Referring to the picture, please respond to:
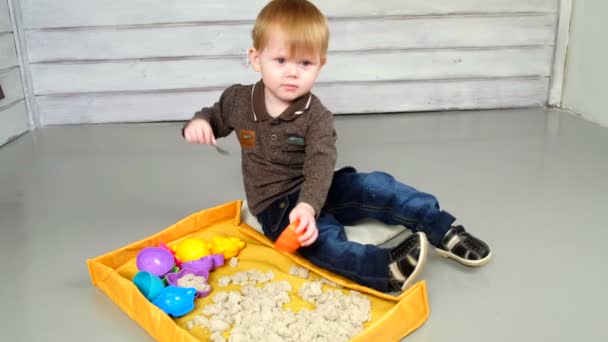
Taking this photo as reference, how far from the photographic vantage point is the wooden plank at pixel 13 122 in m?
2.00

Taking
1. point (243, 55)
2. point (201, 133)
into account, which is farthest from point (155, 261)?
point (243, 55)

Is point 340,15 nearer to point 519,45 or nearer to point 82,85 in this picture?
point 519,45

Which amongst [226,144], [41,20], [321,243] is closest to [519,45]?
[226,144]

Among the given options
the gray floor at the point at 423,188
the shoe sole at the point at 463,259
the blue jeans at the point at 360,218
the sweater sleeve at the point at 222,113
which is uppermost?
the sweater sleeve at the point at 222,113

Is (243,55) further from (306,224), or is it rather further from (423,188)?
(306,224)

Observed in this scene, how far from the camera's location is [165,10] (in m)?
2.12

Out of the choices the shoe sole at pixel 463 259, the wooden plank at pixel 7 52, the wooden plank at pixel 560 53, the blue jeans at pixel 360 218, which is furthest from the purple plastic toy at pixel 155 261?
the wooden plank at pixel 560 53

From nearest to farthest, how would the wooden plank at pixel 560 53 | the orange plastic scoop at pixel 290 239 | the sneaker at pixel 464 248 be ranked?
the orange plastic scoop at pixel 290 239, the sneaker at pixel 464 248, the wooden plank at pixel 560 53

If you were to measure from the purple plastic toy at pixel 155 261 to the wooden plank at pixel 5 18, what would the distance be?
132 centimetres

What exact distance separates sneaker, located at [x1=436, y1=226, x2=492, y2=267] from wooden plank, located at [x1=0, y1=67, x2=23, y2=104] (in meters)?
1.59

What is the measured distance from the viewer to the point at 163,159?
5.97 ft

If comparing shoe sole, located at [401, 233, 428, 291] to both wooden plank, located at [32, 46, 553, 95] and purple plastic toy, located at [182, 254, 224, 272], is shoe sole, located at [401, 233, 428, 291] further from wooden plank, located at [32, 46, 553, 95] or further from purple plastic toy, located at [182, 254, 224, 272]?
wooden plank, located at [32, 46, 553, 95]

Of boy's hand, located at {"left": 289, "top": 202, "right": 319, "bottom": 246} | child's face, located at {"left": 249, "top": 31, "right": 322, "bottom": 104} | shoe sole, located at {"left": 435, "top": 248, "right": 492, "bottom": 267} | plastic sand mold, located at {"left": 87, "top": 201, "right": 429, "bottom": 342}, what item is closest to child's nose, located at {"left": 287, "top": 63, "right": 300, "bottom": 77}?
child's face, located at {"left": 249, "top": 31, "right": 322, "bottom": 104}

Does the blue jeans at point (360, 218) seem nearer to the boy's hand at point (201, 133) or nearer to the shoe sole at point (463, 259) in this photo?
the shoe sole at point (463, 259)
